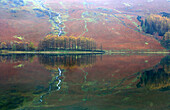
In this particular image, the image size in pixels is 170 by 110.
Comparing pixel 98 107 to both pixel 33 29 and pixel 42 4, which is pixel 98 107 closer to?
pixel 33 29

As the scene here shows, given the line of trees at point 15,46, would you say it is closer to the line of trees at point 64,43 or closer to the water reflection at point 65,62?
the line of trees at point 64,43

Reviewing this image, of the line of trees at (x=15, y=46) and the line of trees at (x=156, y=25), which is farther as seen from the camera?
the line of trees at (x=156, y=25)

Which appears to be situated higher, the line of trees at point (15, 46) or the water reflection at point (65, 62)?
the line of trees at point (15, 46)

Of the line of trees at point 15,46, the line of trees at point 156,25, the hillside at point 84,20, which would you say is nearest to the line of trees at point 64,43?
the line of trees at point 15,46

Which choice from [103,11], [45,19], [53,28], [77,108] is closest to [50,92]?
[77,108]

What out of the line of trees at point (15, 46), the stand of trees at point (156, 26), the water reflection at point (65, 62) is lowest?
the water reflection at point (65, 62)

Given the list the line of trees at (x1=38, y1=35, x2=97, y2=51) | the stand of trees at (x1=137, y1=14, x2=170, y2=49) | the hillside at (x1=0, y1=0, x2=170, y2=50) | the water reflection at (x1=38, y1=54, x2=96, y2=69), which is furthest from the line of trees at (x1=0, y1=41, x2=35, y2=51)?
the stand of trees at (x1=137, y1=14, x2=170, y2=49)

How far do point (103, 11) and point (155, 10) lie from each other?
46904mm

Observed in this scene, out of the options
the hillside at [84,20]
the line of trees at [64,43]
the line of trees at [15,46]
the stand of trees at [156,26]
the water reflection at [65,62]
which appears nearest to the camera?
the water reflection at [65,62]

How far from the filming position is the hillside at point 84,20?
12606 centimetres

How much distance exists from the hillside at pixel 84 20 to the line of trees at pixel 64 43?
63.4ft

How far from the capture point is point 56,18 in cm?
15675

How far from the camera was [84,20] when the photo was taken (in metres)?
150

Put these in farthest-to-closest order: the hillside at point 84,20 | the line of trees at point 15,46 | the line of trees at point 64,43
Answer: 1. the hillside at point 84,20
2. the line of trees at point 64,43
3. the line of trees at point 15,46
